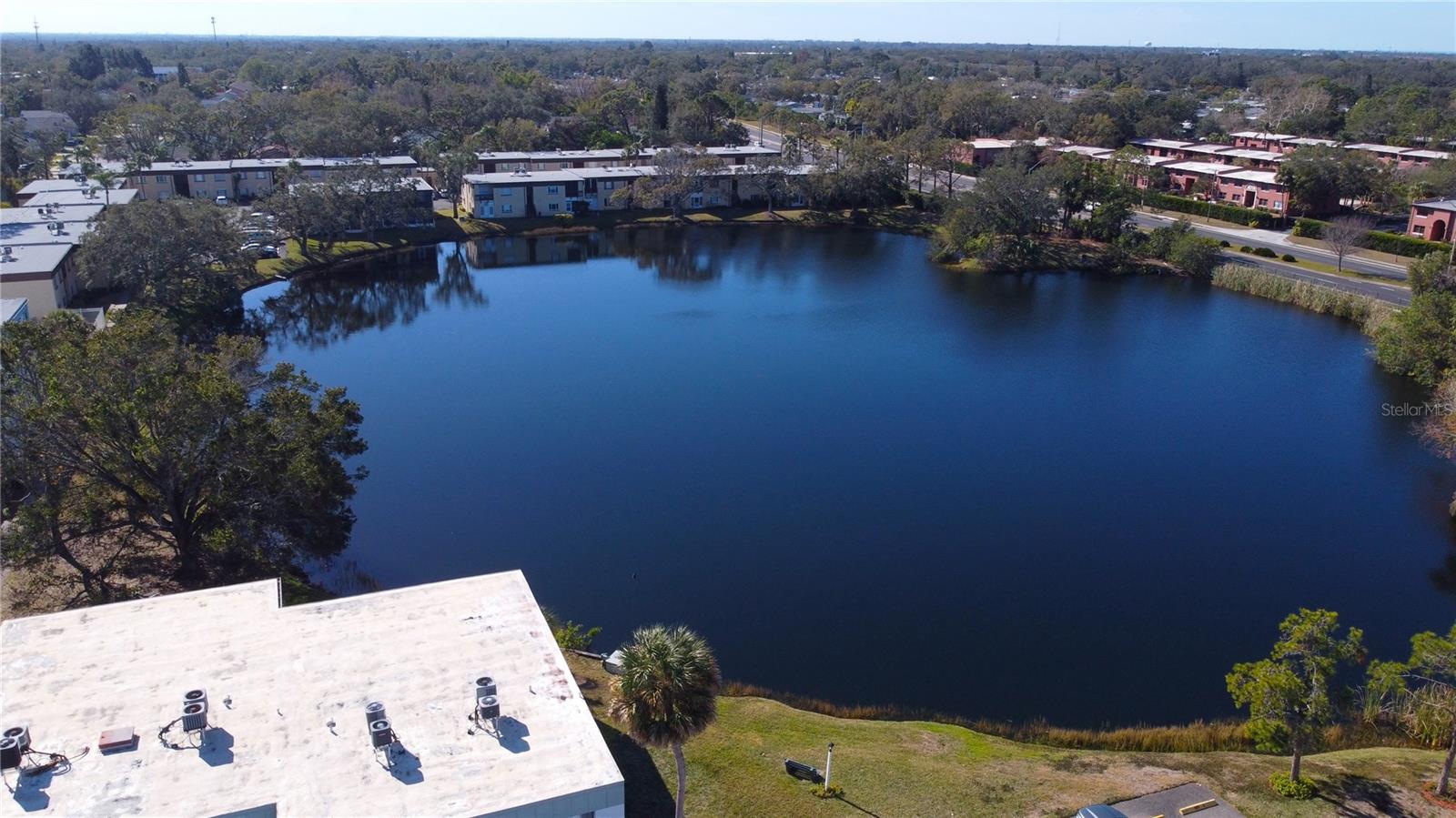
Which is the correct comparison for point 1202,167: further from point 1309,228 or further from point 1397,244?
point 1397,244

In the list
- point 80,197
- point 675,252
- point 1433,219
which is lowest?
point 675,252

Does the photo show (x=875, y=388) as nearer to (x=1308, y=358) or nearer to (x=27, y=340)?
(x=1308, y=358)

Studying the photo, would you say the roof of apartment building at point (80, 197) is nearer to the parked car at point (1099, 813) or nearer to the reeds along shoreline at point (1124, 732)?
the reeds along shoreline at point (1124, 732)

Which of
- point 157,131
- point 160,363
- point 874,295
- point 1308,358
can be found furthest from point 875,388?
point 157,131

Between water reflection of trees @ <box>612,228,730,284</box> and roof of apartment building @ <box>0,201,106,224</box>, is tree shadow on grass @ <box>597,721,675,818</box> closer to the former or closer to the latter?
water reflection of trees @ <box>612,228,730,284</box>

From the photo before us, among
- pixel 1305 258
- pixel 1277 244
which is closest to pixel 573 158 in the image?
pixel 1277 244
